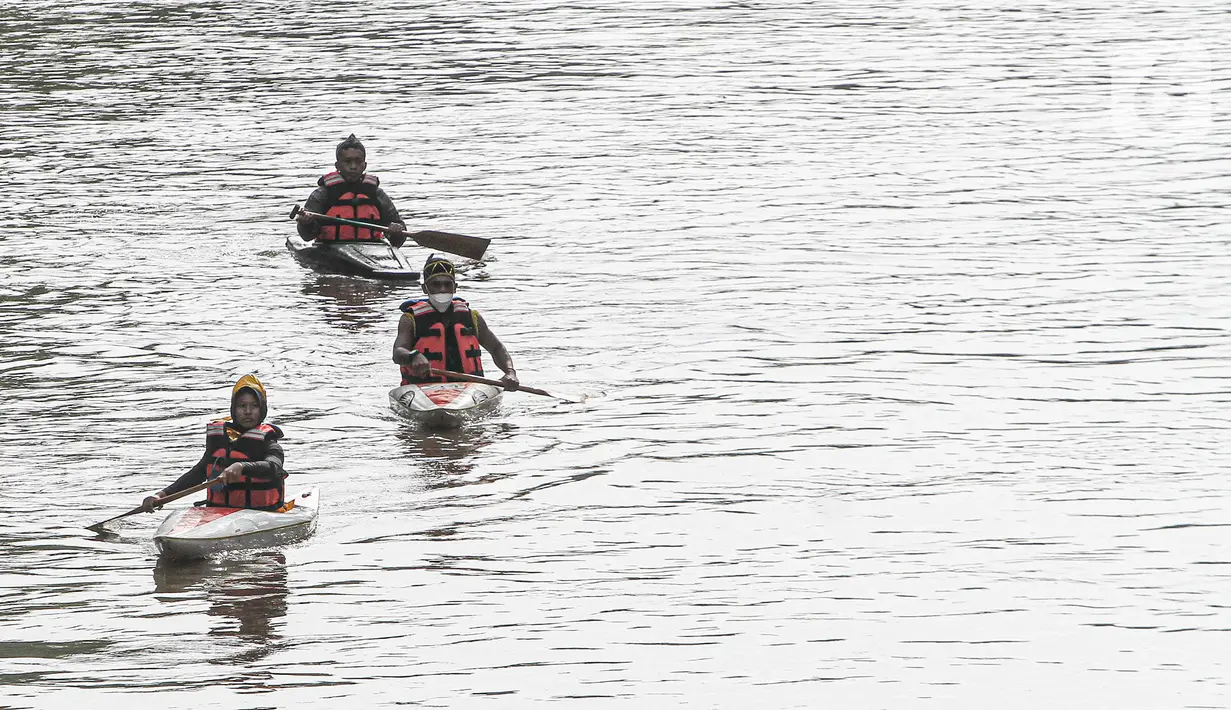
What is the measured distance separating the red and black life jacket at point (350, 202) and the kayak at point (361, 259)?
149mm

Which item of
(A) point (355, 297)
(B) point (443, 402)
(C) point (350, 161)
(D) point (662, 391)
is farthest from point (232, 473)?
(C) point (350, 161)

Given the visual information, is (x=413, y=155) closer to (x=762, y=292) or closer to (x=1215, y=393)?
(x=762, y=292)

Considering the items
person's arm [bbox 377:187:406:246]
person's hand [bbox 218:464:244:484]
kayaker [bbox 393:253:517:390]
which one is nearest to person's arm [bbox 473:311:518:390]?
kayaker [bbox 393:253:517:390]

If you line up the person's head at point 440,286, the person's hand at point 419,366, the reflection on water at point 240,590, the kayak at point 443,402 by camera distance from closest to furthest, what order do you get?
the reflection on water at point 240,590 < the kayak at point 443,402 < the person's hand at point 419,366 < the person's head at point 440,286

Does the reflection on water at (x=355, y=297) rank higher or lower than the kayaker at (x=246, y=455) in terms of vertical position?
lower

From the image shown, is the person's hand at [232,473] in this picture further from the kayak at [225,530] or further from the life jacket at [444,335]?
the life jacket at [444,335]

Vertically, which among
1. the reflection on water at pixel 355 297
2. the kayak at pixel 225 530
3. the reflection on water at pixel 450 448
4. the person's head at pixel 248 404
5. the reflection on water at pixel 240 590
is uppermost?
the person's head at pixel 248 404

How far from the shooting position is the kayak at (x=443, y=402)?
1680 centimetres

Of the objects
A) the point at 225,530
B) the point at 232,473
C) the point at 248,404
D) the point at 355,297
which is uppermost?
the point at 248,404

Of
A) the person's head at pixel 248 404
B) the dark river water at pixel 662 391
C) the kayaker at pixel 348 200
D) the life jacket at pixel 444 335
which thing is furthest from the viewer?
the kayaker at pixel 348 200

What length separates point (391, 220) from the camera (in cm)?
2341

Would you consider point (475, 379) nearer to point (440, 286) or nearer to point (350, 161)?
point (440, 286)

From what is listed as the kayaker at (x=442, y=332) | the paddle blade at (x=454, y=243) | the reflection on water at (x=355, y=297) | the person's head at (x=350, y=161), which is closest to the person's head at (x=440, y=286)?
the kayaker at (x=442, y=332)

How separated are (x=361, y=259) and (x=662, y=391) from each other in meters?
6.40
